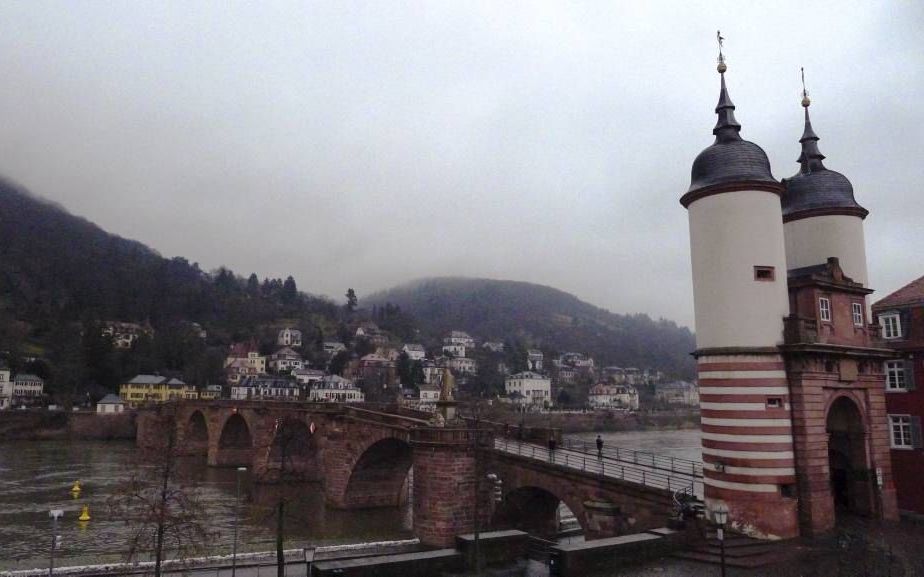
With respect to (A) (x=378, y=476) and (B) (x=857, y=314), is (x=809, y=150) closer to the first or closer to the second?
(B) (x=857, y=314)

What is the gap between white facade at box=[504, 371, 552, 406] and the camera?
171m

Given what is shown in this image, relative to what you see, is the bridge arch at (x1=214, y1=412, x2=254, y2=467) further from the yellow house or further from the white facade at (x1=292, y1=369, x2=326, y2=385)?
the white facade at (x1=292, y1=369, x2=326, y2=385)

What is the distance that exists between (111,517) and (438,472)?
60.0 ft

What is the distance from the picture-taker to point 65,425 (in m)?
101

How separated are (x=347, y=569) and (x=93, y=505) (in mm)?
33814

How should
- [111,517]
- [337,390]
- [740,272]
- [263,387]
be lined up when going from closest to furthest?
[740,272]
[111,517]
[263,387]
[337,390]

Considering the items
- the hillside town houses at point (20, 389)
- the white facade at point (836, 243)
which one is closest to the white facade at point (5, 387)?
the hillside town houses at point (20, 389)

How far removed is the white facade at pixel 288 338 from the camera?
194 m

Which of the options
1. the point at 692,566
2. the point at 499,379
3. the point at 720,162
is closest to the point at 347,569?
the point at 692,566

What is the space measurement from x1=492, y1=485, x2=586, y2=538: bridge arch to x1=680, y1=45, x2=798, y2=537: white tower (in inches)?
407

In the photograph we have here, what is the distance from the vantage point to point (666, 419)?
153000mm

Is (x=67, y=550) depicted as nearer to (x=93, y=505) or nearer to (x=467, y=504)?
(x=93, y=505)

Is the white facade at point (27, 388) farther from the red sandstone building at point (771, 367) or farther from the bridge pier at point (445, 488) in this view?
the red sandstone building at point (771, 367)

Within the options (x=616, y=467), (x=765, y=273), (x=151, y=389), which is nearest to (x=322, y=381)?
(x=151, y=389)
